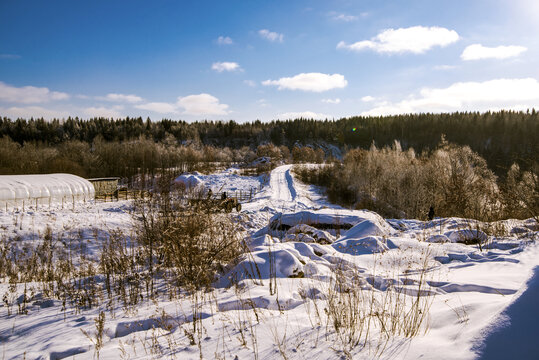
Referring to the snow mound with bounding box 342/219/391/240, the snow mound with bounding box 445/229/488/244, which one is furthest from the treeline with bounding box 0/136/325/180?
the snow mound with bounding box 445/229/488/244

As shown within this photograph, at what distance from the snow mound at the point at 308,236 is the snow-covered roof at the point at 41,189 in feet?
63.2

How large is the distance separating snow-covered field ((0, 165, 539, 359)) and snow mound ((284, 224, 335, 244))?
1236mm

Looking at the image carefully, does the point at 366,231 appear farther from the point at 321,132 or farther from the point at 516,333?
the point at 321,132

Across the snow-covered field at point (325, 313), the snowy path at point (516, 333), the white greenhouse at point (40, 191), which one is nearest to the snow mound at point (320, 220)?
the snow-covered field at point (325, 313)

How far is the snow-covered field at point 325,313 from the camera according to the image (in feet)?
8.20

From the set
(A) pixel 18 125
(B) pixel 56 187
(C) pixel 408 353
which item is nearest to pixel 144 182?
(B) pixel 56 187

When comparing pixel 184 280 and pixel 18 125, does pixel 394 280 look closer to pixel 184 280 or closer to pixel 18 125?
pixel 184 280

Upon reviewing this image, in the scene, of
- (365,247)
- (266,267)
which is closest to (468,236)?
(365,247)

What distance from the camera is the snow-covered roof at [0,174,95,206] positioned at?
18297 millimetres

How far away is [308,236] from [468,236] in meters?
4.11

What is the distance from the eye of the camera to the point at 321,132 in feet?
291

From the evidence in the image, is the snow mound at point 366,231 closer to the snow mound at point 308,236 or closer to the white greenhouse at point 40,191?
the snow mound at point 308,236

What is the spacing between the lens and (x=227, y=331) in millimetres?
3002

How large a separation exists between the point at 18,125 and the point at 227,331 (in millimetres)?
81005
